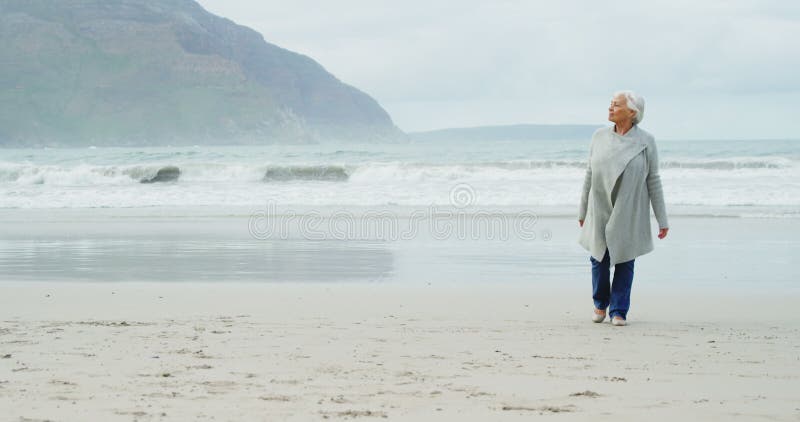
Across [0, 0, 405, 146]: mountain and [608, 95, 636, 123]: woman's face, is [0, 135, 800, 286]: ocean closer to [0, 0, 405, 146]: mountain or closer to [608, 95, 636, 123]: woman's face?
[608, 95, 636, 123]: woman's face

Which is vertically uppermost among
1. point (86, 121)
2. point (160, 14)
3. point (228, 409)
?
point (160, 14)

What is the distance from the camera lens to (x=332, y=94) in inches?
7318

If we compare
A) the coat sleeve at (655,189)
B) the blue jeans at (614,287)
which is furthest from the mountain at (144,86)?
the coat sleeve at (655,189)

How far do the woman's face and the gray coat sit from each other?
0.39ft

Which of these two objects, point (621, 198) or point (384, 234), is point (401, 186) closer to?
point (384, 234)

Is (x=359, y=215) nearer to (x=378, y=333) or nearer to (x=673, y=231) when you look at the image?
(x=673, y=231)

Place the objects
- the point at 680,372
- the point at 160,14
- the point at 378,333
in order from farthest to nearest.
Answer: the point at 160,14
the point at 378,333
the point at 680,372

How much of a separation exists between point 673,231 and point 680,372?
8.16 meters

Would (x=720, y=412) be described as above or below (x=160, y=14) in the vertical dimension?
below

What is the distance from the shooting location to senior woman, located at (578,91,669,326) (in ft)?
18.5

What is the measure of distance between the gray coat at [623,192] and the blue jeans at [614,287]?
0.08 m

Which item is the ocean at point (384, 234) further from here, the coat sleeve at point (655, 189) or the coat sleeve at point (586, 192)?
the coat sleeve at point (655, 189)

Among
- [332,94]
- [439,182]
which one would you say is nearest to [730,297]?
[439,182]

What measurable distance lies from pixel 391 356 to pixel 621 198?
6.67ft
